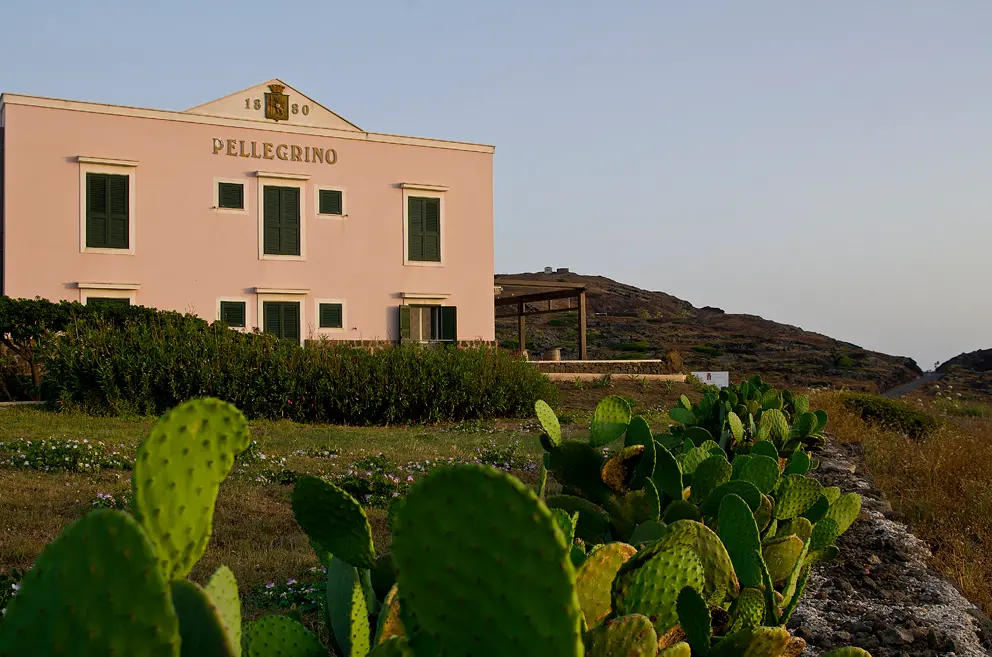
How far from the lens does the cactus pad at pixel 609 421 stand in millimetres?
3246

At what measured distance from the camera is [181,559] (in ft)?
3.93

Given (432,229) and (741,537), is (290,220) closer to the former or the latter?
(432,229)

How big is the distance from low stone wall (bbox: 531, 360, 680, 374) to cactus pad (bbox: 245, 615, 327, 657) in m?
20.8

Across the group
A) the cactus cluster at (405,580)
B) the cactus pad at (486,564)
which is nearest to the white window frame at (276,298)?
the cactus cluster at (405,580)

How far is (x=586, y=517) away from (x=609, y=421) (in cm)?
57

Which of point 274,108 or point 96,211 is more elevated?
point 274,108

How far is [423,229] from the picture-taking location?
23312mm

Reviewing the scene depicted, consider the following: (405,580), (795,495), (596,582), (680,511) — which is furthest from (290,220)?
(405,580)

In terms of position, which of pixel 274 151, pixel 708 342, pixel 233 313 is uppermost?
pixel 274 151

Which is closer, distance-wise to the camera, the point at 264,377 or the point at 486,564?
the point at 486,564

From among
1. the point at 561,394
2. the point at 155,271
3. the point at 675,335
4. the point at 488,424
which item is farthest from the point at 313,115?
the point at 675,335

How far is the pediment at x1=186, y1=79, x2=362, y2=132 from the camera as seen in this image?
21514 millimetres

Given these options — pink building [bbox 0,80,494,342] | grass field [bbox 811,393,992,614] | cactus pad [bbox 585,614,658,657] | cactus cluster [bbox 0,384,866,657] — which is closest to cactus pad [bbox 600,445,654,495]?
cactus cluster [bbox 0,384,866,657]

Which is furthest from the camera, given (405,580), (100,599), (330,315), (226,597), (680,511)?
(330,315)
